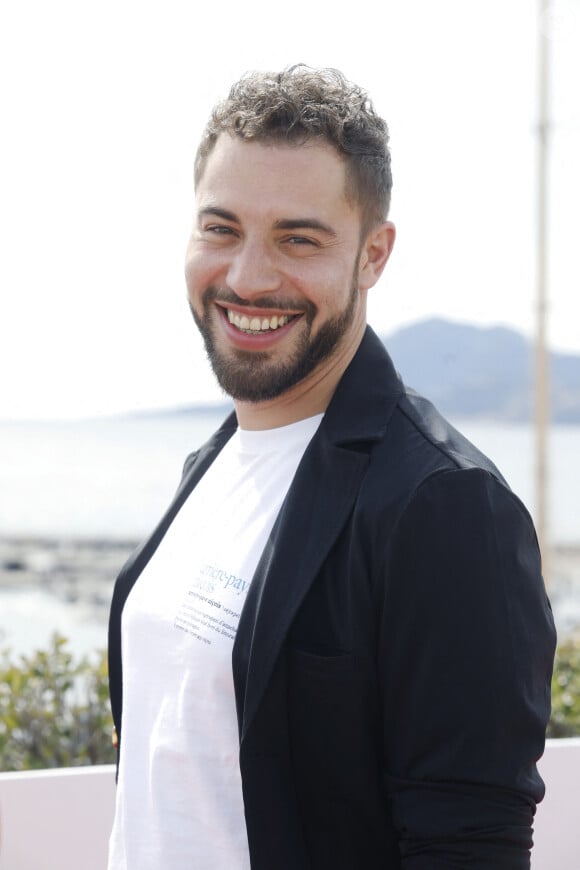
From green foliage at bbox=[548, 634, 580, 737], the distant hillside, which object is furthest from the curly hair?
the distant hillside

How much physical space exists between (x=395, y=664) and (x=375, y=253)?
26.5 inches

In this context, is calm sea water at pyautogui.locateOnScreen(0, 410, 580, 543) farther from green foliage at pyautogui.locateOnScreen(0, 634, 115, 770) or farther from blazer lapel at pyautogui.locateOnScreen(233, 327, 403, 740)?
blazer lapel at pyautogui.locateOnScreen(233, 327, 403, 740)

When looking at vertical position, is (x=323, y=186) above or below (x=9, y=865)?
above

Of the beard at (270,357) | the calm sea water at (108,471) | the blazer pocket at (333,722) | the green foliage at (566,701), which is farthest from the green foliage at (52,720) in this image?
the calm sea water at (108,471)

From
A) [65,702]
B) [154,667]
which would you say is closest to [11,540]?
[65,702]

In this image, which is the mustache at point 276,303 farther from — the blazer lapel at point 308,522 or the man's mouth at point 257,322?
the blazer lapel at point 308,522

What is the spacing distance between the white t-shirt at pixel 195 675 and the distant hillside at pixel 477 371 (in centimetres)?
1262

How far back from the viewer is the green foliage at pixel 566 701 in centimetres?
349

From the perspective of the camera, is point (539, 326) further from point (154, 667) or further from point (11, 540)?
point (11, 540)

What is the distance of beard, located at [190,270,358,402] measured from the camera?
1.53 m

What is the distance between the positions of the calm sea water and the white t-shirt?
1859 cm

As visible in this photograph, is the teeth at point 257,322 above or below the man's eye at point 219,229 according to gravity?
below

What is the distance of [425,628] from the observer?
4.03ft

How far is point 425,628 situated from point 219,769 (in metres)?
0.42
